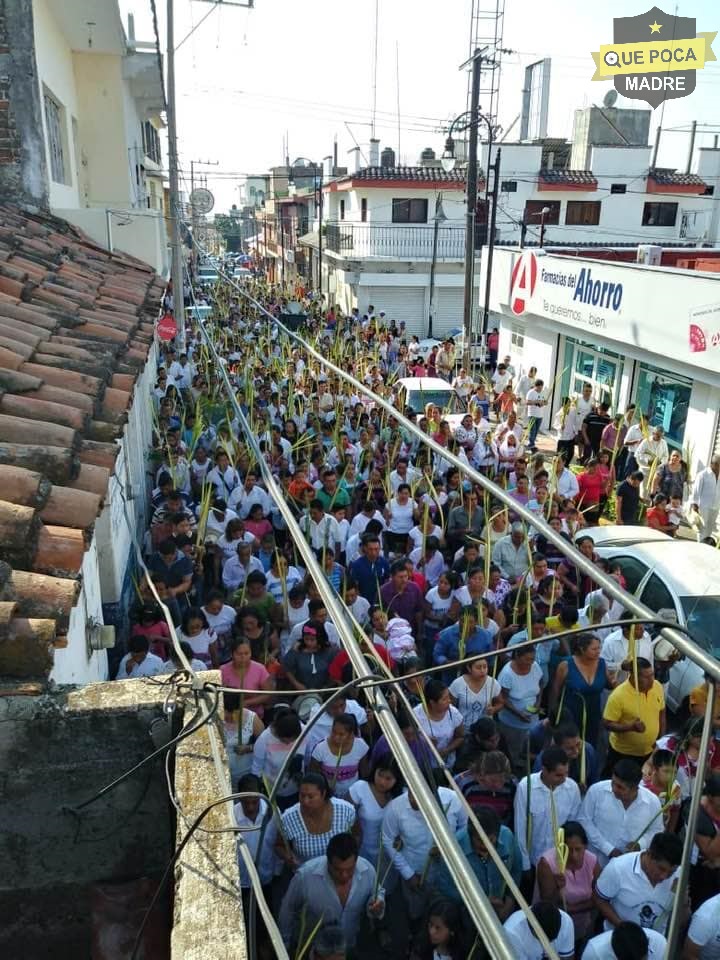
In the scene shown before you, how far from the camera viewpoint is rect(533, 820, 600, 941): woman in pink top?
13.1 feet

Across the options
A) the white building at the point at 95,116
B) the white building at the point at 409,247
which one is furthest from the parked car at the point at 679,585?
the white building at the point at 409,247

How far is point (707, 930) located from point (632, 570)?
3.88 meters

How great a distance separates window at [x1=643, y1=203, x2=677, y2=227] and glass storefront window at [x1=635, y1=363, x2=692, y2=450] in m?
22.0

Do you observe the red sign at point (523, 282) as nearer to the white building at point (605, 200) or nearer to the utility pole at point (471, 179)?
the utility pole at point (471, 179)

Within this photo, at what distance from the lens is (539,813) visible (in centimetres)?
438

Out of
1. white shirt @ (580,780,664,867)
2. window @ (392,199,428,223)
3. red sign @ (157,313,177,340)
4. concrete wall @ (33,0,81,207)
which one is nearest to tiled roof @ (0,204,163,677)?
concrete wall @ (33,0,81,207)

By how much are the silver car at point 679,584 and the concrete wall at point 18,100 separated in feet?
A: 21.6

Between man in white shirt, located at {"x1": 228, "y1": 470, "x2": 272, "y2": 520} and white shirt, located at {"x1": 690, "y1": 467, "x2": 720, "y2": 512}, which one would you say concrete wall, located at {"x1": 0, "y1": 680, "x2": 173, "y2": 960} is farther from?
white shirt, located at {"x1": 690, "y1": 467, "x2": 720, "y2": 512}

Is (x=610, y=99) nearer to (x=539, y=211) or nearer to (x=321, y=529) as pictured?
(x=539, y=211)

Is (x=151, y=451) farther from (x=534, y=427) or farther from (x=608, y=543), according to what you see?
(x=534, y=427)

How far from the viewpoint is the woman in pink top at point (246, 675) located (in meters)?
5.27

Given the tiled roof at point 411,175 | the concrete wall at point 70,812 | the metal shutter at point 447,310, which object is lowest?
the metal shutter at point 447,310

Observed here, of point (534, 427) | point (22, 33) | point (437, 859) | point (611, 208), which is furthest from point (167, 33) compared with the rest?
point (611, 208)

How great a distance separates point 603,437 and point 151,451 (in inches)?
249
